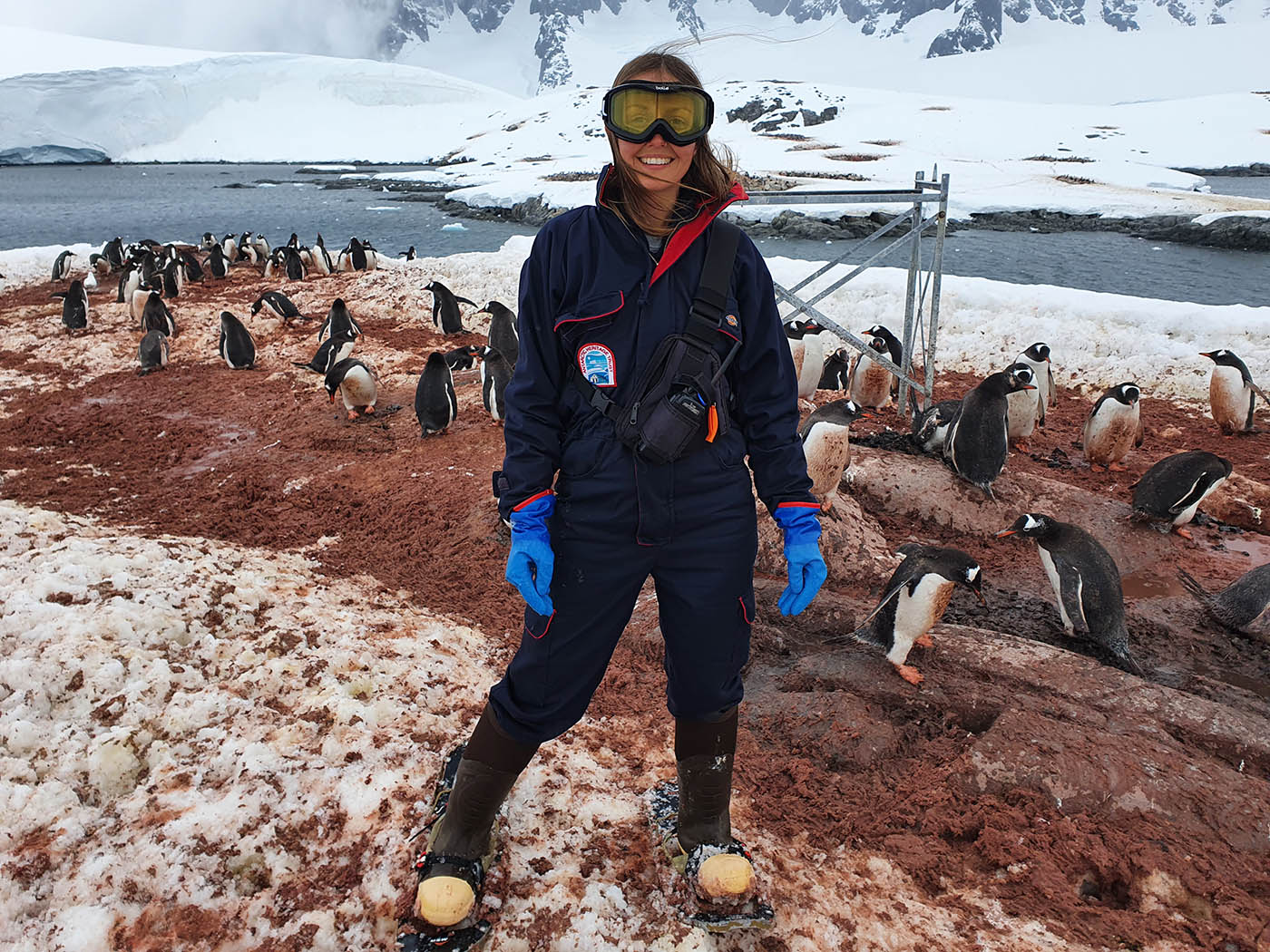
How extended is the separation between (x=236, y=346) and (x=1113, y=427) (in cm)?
1048

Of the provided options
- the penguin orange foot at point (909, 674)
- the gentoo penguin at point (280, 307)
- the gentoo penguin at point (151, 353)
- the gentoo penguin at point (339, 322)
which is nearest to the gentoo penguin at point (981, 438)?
the penguin orange foot at point (909, 674)

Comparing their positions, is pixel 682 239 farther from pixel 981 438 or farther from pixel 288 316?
pixel 288 316

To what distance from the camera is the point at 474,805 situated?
217cm

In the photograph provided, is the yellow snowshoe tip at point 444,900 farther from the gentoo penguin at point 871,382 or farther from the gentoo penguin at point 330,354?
the gentoo penguin at point 330,354

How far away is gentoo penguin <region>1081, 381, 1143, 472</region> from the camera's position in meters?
6.88

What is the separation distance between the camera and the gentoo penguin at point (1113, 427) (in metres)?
6.88

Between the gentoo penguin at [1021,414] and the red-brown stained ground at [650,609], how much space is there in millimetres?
222

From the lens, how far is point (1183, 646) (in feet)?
14.6

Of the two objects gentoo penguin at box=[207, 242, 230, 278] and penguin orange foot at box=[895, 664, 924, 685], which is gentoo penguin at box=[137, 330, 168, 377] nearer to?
gentoo penguin at box=[207, 242, 230, 278]

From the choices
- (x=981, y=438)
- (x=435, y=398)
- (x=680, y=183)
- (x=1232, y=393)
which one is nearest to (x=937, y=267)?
(x=981, y=438)

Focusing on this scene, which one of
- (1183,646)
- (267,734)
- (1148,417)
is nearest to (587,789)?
(267,734)

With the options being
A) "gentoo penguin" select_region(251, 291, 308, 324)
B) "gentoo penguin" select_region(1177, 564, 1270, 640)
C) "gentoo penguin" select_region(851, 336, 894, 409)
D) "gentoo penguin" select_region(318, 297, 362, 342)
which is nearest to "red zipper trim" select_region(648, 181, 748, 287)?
"gentoo penguin" select_region(1177, 564, 1270, 640)

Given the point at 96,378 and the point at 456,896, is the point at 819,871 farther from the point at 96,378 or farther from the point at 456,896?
the point at 96,378

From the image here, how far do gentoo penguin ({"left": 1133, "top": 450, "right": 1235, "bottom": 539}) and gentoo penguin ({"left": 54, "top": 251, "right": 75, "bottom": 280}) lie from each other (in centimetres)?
1997
